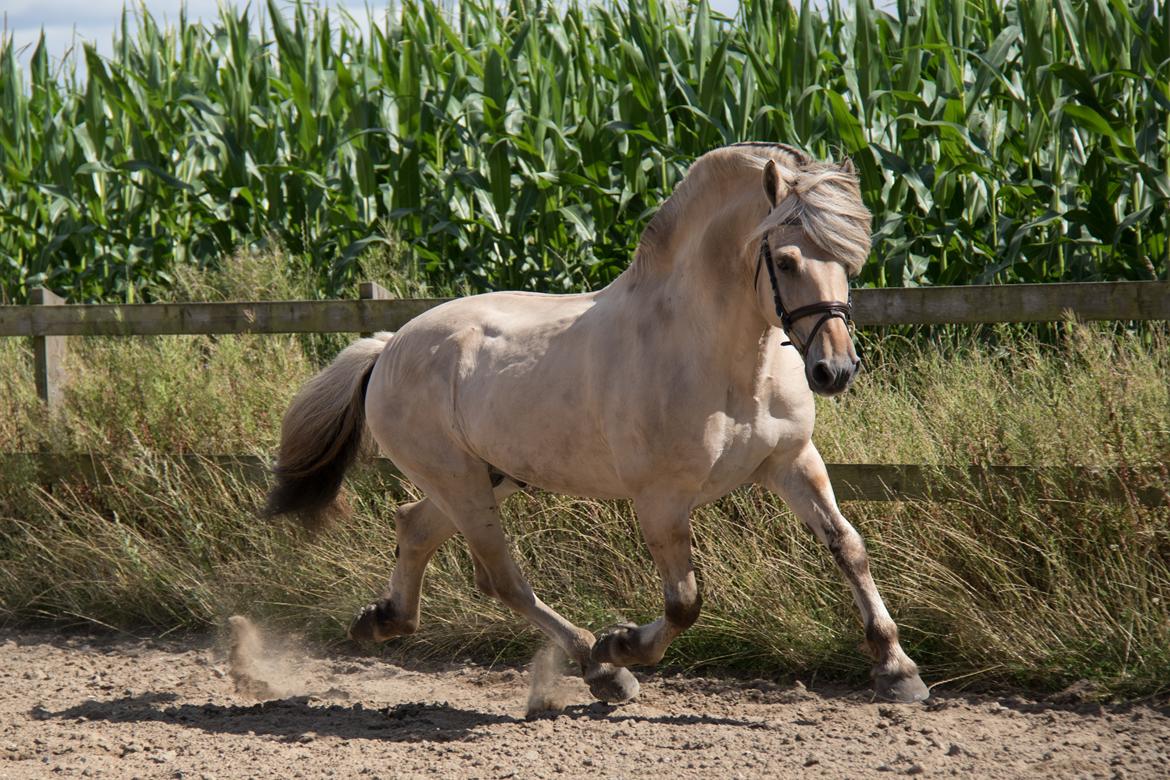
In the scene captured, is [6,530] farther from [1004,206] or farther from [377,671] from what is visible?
[1004,206]

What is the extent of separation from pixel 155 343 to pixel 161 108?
10.1 feet

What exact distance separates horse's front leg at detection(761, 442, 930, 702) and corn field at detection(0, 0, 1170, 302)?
2.91 metres

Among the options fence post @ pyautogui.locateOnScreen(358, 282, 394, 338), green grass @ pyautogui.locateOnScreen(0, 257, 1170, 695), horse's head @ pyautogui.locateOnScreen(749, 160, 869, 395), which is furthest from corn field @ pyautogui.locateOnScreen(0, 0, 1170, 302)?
horse's head @ pyautogui.locateOnScreen(749, 160, 869, 395)

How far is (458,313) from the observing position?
16.6 ft

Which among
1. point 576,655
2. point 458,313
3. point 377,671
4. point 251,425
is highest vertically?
point 458,313

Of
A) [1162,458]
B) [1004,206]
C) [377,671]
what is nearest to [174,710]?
[377,671]

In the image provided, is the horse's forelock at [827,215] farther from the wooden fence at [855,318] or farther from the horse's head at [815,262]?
the wooden fence at [855,318]

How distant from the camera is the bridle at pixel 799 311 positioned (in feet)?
11.6

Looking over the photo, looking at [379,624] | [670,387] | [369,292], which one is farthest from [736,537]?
[369,292]

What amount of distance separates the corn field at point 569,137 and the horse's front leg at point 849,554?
291 cm

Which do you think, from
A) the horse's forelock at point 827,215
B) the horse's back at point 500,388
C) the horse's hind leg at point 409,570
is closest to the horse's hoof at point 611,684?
the horse's back at point 500,388

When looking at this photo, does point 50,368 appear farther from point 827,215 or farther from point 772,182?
point 827,215

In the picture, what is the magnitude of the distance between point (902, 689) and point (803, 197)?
172 centimetres

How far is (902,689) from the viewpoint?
411 centimetres
